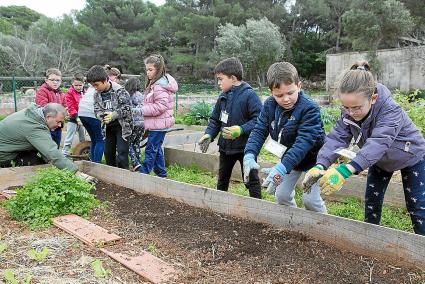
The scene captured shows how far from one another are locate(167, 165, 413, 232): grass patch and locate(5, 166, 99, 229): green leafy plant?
1.74m

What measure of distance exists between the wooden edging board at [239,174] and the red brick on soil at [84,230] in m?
2.26

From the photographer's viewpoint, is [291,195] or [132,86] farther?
[132,86]

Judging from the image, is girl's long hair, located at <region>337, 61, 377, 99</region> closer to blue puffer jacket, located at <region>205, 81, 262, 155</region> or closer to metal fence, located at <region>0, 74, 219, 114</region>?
blue puffer jacket, located at <region>205, 81, 262, 155</region>

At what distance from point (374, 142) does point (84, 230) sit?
227cm

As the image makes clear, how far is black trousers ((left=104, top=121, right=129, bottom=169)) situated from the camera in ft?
16.8

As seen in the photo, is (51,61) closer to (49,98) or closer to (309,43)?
Result: (309,43)

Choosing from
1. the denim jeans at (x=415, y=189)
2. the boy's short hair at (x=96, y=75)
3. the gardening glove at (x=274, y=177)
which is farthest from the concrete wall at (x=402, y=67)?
the gardening glove at (x=274, y=177)

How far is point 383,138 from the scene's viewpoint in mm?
2451

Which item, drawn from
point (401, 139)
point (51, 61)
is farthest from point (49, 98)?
point (51, 61)

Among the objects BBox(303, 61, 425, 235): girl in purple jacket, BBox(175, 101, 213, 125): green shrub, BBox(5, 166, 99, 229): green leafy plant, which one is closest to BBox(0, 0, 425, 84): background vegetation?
BBox(175, 101, 213, 125): green shrub

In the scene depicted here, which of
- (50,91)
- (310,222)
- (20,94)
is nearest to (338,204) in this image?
(310,222)

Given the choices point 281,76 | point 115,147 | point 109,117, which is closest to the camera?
point 281,76

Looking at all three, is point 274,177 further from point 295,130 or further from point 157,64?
point 157,64

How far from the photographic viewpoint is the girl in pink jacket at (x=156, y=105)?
16.2ft
